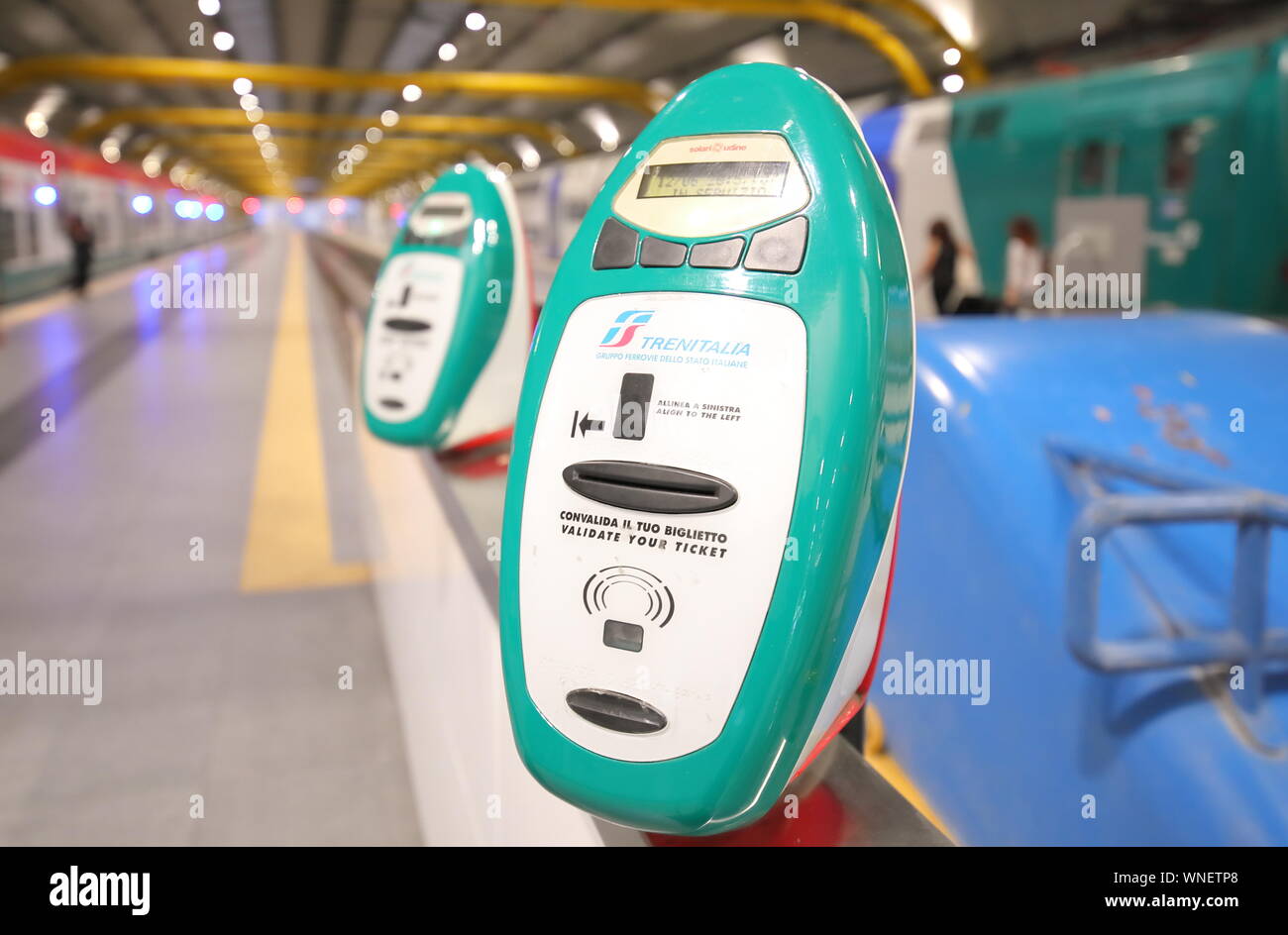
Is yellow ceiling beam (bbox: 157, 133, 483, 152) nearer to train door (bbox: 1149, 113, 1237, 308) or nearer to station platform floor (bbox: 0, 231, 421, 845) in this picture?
station platform floor (bbox: 0, 231, 421, 845)

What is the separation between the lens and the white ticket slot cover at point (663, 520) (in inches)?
37.7

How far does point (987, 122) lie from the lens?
8.67 meters

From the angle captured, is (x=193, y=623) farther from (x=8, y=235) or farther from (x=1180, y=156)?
(x=8, y=235)

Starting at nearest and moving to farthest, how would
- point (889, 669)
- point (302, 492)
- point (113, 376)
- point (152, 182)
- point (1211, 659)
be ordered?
point (1211, 659) → point (889, 669) → point (302, 492) → point (113, 376) → point (152, 182)

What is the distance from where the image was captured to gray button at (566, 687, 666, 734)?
989 millimetres

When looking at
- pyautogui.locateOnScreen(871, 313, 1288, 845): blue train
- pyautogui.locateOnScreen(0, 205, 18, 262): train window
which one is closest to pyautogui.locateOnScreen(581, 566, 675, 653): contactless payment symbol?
pyautogui.locateOnScreen(871, 313, 1288, 845): blue train

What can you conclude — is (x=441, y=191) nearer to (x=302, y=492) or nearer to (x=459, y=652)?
(x=459, y=652)

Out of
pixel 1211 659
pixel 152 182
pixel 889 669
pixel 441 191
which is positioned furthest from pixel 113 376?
pixel 152 182

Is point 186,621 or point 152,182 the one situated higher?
point 152,182

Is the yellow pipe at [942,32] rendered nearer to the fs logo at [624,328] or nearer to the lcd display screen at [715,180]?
the lcd display screen at [715,180]

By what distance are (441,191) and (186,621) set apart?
2.27m

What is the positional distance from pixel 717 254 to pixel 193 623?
3.51m

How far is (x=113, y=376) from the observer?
965 centimetres

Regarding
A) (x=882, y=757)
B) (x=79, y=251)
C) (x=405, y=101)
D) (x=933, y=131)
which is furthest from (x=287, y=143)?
(x=882, y=757)
